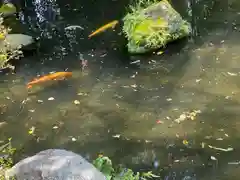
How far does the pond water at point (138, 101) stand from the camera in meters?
4.73

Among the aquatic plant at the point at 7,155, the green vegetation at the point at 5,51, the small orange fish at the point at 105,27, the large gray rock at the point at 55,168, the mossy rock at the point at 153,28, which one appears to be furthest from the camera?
the small orange fish at the point at 105,27

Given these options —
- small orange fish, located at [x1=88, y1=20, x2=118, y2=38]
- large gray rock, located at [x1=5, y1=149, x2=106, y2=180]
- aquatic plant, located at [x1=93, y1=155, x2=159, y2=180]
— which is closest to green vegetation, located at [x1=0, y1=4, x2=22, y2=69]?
large gray rock, located at [x1=5, y1=149, x2=106, y2=180]

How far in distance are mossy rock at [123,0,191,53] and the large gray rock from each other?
355cm

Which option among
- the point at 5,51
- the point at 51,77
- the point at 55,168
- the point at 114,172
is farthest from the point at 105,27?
the point at 55,168

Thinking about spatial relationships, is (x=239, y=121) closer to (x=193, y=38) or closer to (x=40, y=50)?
(x=193, y=38)

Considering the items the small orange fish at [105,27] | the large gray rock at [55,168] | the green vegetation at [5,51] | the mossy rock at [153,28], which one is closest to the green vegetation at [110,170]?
the large gray rock at [55,168]

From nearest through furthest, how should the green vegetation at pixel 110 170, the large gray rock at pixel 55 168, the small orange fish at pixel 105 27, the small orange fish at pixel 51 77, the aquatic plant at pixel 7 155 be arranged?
the large gray rock at pixel 55 168, the green vegetation at pixel 110 170, the aquatic plant at pixel 7 155, the small orange fish at pixel 51 77, the small orange fish at pixel 105 27

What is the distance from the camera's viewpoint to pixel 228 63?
637cm

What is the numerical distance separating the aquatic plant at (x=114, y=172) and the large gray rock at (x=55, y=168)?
542mm

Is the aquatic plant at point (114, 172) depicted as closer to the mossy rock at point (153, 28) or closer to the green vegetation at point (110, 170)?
the green vegetation at point (110, 170)

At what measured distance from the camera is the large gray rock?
3484 millimetres

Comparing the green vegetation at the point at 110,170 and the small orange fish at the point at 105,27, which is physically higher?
the small orange fish at the point at 105,27

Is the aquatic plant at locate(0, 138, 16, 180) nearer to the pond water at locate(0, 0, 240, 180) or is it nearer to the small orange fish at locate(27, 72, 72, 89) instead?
the pond water at locate(0, 0, 240, 180)

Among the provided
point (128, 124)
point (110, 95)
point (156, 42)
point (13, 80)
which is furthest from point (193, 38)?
point (13, 80)
